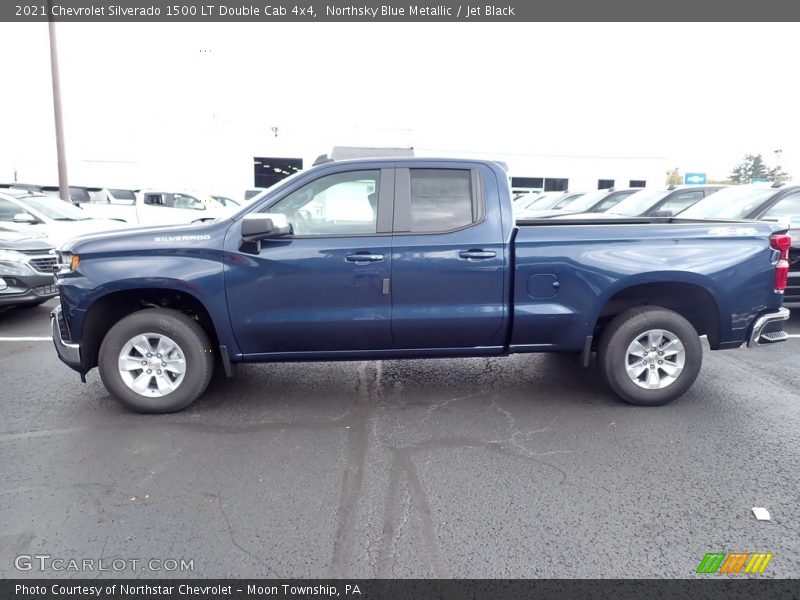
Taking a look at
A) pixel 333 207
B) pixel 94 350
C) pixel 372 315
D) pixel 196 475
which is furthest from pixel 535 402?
pixel 94 350

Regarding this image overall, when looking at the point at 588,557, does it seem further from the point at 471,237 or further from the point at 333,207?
the point at 333,207

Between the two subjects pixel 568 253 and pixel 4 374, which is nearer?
pixel 568 253

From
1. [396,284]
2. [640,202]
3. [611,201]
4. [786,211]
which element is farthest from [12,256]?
[611,201]

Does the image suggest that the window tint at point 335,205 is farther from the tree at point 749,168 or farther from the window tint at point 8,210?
the tree at point 749,168

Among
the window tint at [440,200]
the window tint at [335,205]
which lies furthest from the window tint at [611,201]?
the window tint at [335,205]

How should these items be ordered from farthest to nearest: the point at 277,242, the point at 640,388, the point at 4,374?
the point at 4,374
the point at 640,388
the point at 277,242

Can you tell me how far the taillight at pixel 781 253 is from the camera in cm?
429

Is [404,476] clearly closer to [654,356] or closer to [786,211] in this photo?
[654,356]

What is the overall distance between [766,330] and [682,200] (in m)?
7.24

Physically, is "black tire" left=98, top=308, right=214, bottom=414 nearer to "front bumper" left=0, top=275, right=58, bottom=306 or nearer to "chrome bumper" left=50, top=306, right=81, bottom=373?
"chrome bumper" left=50, top=306, right=81, bottom=373

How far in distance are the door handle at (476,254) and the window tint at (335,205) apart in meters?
0.71

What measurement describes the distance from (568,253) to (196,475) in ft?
9.98

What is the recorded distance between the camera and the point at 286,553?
264 centimetres

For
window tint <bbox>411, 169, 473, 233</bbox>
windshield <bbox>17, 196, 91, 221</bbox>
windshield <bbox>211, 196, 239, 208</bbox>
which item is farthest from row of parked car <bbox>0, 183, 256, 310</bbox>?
windshield <bbox>211, 196, 239, 208</bbox>
